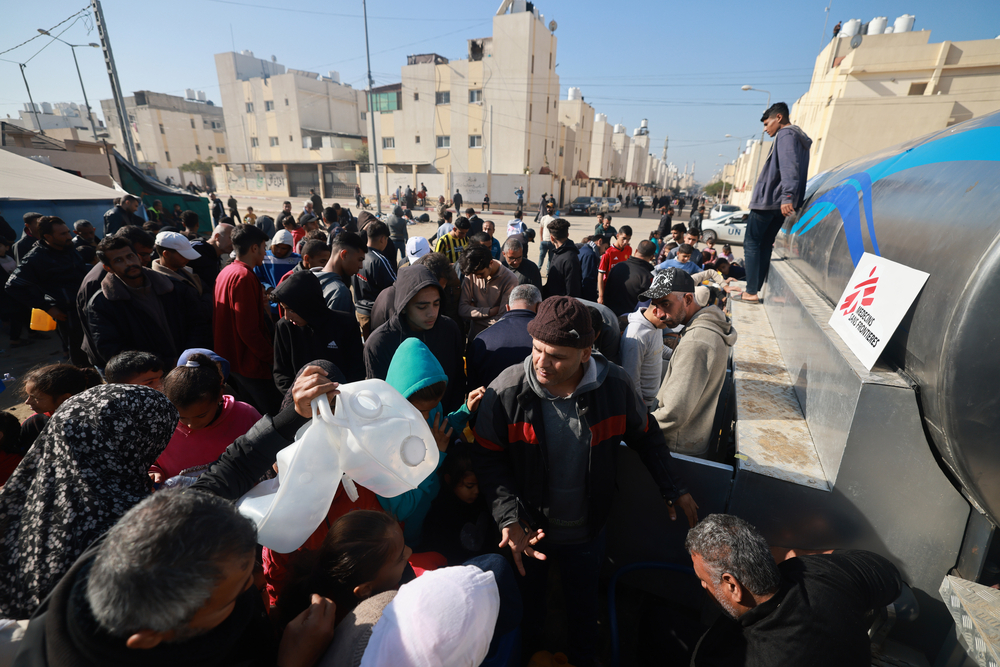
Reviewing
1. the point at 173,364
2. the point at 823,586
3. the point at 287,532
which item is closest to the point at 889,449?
the point at 823,586

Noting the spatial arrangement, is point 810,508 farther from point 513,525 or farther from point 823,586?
point 513,525

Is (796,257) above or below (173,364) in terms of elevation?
above

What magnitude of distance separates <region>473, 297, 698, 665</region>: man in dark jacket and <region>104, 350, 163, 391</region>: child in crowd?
→ 1.81 meters

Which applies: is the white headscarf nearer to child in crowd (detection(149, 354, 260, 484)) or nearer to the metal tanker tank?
child in crowd (detection(149, 354, 260, 484))

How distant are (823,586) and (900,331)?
1065mm

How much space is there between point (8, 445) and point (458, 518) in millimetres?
2295

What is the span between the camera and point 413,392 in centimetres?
216

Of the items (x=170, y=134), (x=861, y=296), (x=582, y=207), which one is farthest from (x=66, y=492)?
(x=170, y=134)

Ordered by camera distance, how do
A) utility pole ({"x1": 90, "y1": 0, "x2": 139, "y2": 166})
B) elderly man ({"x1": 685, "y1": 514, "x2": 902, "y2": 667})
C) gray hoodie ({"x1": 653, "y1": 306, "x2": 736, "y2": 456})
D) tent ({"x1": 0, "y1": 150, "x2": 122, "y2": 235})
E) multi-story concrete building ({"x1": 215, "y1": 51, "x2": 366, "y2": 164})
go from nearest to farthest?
elderly man ({"x1": 685, "y1": 514, "x2": 902, "y2": 667})
gray hoodie ({"x1": 653, "y1": 306, "x2": 736, "y2": 456})
tent ({"x1": 0, "y1": 150, "x2": 122, "y2": 235})
utility pole ({"x1": 90, "y1": 0, "x2": 139, "y2": 166})
multi-story concrete building ({"x1": 215, "y1": 51, "x2": 366, "y2": 164})

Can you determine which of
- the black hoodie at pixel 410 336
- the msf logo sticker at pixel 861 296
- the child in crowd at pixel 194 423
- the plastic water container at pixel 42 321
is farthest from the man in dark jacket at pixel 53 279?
the msf logo sticker at pixel 861 296

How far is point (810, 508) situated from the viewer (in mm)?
Result: 2090

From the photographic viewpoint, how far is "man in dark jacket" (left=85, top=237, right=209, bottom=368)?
3.28 meters

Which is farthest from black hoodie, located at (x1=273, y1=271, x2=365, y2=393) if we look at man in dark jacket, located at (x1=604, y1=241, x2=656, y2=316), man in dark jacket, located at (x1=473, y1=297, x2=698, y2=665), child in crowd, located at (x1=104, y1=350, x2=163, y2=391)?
man in dark jacket, located at (x1=604, y1=241, x2=656, y2=316)

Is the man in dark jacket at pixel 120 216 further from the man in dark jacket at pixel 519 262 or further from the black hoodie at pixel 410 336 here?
the black hoodie at pixel 410 336
